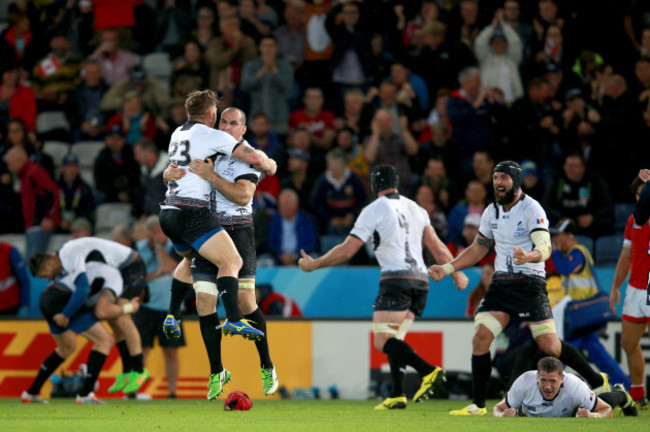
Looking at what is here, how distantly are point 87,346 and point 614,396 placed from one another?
7.80 meters

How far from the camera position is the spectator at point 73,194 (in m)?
17.2

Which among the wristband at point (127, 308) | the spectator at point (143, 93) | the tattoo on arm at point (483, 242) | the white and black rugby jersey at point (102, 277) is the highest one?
the spectator at point (143, 93)

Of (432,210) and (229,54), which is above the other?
(229,54)

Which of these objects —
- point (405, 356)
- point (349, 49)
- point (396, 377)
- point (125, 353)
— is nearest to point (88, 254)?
point (125, 353)

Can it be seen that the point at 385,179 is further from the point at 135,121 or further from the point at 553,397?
the point at 135,121

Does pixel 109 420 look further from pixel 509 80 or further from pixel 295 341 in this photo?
pixel 509 80

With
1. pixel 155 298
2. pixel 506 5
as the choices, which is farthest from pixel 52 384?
pixel 506 5

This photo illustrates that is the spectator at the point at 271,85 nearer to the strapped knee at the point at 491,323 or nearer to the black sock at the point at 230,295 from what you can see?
the strapped knee at the point at 491,323

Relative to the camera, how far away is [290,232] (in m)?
15.8

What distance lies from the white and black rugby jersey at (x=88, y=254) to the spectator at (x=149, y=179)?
2622 millimetres

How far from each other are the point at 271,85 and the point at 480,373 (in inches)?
331

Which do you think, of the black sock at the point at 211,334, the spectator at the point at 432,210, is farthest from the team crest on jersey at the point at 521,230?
the spectator at the point at 432,210

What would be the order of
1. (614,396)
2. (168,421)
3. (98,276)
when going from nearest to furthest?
(168,421), (614,396), (98,276)

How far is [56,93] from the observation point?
1931 cm
